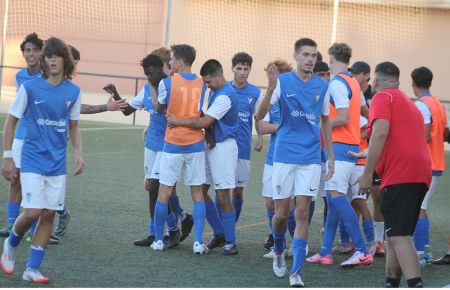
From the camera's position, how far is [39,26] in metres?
30.6

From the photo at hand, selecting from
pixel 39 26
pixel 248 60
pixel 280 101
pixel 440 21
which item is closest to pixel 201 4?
pixel 39 26

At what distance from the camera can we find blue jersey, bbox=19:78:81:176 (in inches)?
272

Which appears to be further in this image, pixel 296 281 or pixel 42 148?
pixel 296 281

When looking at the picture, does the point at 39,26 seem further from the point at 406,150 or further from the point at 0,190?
the point at 406,150

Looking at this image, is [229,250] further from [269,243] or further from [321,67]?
[321,67]

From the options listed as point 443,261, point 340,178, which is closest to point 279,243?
point 340,178

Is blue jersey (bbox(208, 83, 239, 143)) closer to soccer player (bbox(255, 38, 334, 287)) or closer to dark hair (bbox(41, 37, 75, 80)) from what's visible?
soccer player (bbox(255, 38, 334, 287))

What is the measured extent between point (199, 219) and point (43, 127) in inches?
89.6

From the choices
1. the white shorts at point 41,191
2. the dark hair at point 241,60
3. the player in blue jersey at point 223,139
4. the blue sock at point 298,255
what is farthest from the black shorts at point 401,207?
the dark hair at point 241,60

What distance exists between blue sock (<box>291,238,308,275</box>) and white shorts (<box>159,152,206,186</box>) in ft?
5.53

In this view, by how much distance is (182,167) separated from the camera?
884 centimetres

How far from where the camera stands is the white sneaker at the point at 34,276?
6.80m

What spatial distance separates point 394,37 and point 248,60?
1973 cm

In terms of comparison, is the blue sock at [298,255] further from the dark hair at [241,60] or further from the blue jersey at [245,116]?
the dark hair at [241,60]
